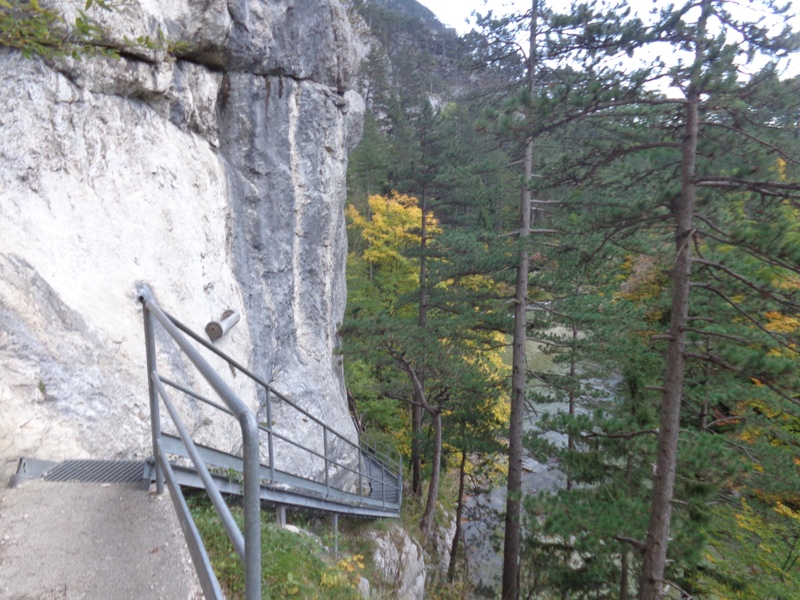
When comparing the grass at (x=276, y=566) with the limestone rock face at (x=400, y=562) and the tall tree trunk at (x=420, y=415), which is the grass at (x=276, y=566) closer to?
the limestone rock face at (x=400, y=562)

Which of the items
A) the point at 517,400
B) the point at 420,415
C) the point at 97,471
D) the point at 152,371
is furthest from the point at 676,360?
the point at 420,415

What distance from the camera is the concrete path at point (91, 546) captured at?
2156 mm

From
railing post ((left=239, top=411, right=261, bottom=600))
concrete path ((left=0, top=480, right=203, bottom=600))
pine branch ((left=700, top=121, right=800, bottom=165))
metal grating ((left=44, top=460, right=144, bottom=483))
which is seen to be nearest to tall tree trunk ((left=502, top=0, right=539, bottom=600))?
pine branch ((left=700, top=121, right=800, bottom=165))

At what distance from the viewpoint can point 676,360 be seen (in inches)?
259

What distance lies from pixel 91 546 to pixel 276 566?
174 centimetres

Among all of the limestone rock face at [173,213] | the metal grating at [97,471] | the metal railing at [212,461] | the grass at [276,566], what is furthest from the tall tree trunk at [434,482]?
the metal grating at [97,471]

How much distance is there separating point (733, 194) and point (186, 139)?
8.27 m

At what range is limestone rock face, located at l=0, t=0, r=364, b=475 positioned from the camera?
4348 mm

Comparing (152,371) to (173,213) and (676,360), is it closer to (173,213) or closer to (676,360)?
(173,213)

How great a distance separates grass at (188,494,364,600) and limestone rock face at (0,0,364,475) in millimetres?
1157

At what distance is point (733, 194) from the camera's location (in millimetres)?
6852

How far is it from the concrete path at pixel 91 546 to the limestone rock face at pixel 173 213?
0.79 m

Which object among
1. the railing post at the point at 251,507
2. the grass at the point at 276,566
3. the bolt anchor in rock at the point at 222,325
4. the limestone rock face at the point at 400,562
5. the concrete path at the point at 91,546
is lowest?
the limestone rock face at the point at 400,562

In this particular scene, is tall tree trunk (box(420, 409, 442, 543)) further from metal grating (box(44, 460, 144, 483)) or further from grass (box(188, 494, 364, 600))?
metal grating (box(44, 460, 144, 483))
